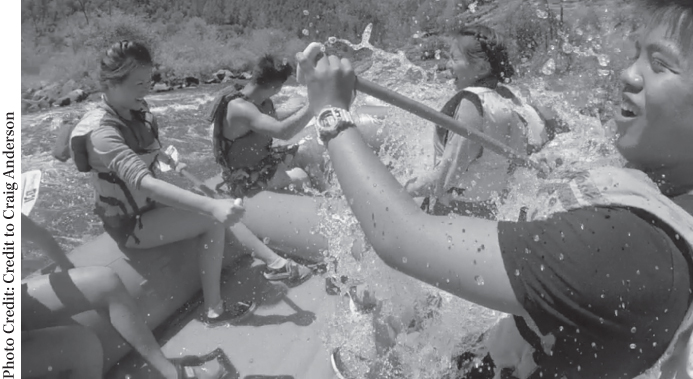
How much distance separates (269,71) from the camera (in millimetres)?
3492

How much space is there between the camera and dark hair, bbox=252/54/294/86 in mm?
3479

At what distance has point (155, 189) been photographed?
2322 mm

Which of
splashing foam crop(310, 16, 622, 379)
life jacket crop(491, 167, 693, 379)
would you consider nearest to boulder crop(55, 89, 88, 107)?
splashing foam crop(310, 16, 622, 379)

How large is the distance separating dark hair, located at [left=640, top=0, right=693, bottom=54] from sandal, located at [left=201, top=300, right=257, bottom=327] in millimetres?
2336

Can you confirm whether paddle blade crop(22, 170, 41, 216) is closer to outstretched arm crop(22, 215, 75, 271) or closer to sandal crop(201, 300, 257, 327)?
outstretched arm crop(22, 215, 75, 271)

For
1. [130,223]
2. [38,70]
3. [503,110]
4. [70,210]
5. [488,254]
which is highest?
[488,254]

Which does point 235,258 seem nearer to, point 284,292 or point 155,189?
point 284,292

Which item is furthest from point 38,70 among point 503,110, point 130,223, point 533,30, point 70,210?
point 503,110

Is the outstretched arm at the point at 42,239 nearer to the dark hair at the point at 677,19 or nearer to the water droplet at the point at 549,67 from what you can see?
the dark hair at the point at 677,19

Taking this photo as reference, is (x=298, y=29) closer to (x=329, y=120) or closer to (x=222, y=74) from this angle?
(x=222, y=74)

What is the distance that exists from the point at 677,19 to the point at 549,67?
7375 millimetres

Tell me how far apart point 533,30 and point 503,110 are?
6.11 meters

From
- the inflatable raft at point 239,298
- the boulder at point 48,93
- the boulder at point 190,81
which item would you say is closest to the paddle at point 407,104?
the inflatable raft at point 239,298

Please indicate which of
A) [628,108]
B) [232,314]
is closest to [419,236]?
[628,108]
